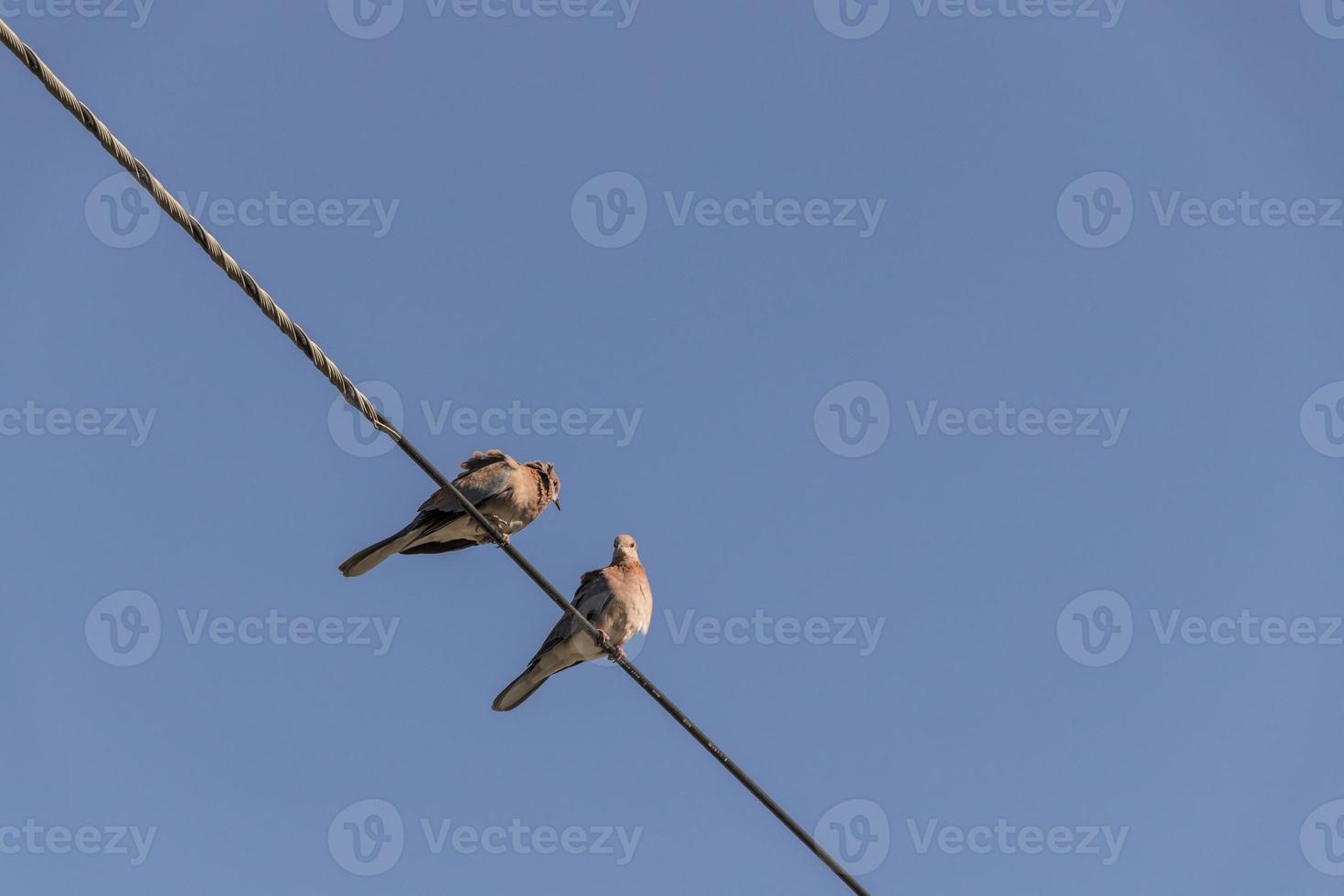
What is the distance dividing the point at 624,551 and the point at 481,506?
1.04 m

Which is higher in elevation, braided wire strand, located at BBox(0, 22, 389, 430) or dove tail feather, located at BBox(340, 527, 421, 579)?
dove tail feather, located at BBox(340, 527, 421, 579)

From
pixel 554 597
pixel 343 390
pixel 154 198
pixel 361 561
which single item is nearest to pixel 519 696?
pixel 361 561

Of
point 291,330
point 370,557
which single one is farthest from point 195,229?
point 370,557

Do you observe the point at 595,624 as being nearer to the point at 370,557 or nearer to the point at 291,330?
the point at 370,557

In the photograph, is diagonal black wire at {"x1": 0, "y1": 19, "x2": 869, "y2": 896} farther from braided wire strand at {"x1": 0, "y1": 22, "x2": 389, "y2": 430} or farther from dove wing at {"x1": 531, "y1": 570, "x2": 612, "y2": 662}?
dove wing at {"x1": 531, "y1": 570, "x2": 612, "y2": 662}

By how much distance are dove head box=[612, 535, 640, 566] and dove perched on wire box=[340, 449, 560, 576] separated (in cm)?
73

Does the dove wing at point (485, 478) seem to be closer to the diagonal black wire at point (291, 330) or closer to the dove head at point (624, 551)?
the dove head at point (624, 551)

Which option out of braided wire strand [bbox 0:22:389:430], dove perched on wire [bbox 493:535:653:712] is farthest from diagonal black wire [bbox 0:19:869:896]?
dove perched on wire [bbox 493:535:653:712]

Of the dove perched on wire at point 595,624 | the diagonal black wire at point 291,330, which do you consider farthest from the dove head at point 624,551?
the diagonal black wire at point 291,330

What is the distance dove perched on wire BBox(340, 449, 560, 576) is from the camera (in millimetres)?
9812

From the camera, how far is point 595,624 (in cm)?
951

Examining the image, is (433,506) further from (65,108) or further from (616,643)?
(65,108)

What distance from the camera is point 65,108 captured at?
4887 mm

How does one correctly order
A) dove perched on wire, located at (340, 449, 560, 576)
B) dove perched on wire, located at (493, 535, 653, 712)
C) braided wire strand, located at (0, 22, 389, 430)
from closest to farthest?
braided wire strand, located at (0, 22, 389, 430) → dove perched on wire, located at (493, 535, 653, 712) → dove perched on wire, located at (340, 449, 560, 576)
